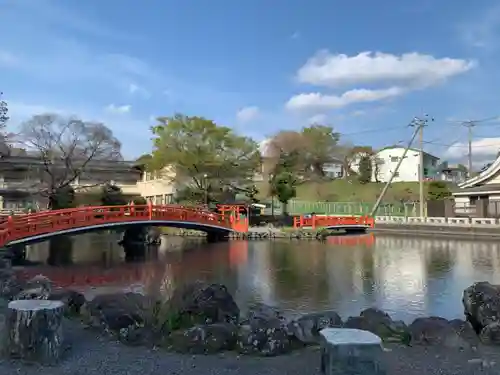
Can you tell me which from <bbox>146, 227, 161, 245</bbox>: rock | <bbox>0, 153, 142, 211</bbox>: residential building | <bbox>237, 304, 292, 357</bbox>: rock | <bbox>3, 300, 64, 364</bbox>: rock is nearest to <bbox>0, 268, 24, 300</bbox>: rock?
<bbox>3, 300, 64, 364</bbox>: rock

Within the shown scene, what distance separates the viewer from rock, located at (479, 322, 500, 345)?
241 inches

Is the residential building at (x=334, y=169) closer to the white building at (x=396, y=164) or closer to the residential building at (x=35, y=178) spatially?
the white building at (x=396, y=164)

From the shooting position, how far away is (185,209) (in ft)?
76.4

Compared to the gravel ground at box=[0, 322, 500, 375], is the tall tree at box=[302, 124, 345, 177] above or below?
above

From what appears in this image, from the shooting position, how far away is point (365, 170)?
51875 millimetres

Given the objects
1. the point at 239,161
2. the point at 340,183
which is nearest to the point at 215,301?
the point at 239,161

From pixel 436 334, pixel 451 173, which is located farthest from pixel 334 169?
pixel 436 334

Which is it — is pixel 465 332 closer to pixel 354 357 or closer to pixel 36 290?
pixel 354 357

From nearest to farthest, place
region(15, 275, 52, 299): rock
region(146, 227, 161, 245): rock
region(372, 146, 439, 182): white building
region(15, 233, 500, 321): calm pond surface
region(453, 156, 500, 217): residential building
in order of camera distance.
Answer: region(15, 275, 52, 299): rock, region(15, 233, 500, 321): calm pond surface, region(146, 227, 161, 245): rock, region(453, 156, 500, 217): residential building, region(372, 146, 439, 182): white building

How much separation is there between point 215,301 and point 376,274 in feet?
27.7

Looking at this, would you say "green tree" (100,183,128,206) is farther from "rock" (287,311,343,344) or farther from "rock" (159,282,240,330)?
"rock" (287,311,343,344)

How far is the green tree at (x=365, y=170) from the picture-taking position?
169 ft

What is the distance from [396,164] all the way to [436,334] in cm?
5356

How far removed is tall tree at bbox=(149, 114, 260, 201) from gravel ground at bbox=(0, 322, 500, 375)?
83.2 feet
